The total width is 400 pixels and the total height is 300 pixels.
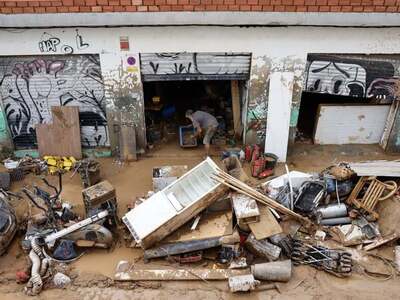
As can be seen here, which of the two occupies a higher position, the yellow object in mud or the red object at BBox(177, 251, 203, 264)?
the yellow object in mud

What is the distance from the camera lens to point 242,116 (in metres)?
10.9

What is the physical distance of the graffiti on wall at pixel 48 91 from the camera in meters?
9.44

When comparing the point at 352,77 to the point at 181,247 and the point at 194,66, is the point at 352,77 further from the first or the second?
the point at 181,247

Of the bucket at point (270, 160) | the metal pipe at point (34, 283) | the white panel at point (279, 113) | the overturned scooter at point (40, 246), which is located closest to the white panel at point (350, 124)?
the white panel at point (279, 113)

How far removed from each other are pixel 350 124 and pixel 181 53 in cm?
503

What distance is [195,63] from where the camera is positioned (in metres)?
9.53

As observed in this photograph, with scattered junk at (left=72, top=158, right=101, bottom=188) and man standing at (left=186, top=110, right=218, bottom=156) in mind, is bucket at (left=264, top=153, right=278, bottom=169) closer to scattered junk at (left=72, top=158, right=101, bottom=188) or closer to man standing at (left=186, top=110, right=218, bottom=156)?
man standing at (left=186, top=110, right=218, bottom=156)

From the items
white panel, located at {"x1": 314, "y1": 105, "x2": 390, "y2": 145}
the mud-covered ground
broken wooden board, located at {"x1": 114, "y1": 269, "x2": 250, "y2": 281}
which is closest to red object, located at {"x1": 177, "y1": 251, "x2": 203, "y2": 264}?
broken wooden board, located at {"x1": 114, "y1": 269, "x2": 250, "y2": 281}

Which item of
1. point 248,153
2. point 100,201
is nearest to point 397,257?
point 248,153

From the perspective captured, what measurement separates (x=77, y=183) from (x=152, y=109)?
330 cm

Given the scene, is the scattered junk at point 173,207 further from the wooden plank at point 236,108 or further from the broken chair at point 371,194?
the wooden plank at point 236,108

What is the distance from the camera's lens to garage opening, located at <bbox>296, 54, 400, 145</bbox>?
31.7 ft

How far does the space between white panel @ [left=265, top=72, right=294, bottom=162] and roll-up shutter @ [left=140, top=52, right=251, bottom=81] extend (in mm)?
772

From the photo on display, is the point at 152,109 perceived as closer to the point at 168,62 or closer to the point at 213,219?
the point at 168,62
